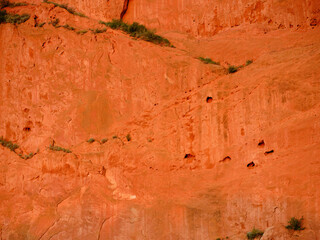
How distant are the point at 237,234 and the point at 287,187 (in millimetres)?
1815

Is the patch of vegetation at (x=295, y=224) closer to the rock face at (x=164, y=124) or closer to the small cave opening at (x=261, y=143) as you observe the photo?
the rock face at (x=164, y=124)

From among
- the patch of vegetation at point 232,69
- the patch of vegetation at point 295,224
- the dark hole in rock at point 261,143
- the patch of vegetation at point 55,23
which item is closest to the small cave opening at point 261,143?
the dark hole in rock at point 261,143

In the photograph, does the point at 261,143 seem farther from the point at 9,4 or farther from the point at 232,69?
the point at 9,4

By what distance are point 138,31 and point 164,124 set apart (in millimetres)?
3746

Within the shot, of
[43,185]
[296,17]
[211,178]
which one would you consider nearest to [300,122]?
[211,178]

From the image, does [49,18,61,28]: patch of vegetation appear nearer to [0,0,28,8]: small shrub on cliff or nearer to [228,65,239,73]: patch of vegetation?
[0,0,28,8]: small shrub on cliff

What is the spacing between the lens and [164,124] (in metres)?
18.9

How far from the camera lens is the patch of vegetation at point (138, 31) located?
20.6 meters

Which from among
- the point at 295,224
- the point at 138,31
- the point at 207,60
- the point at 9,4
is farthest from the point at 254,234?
the point at 9,4

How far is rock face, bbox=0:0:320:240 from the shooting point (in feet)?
56.6

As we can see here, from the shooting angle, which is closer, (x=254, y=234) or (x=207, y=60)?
(x=254, y=234)

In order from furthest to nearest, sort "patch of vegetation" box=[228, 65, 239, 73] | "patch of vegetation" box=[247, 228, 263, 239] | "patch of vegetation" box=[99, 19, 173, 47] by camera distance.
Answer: "patch of vegetation" box=[99, 19, 173, 47], "patch of vegetation" box=[228, 65, 239, 73], "patch of vegetation" box=[247, 228, 263, 239]

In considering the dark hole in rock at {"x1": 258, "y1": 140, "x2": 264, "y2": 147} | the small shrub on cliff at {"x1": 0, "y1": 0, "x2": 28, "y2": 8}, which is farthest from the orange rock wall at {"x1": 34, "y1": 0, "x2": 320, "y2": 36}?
the dark hole in rock at {"x1": 258, "y1": 140, "x2": 264, "y2": 147}

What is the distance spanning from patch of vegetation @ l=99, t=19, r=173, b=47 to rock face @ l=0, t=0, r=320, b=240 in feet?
1.54
